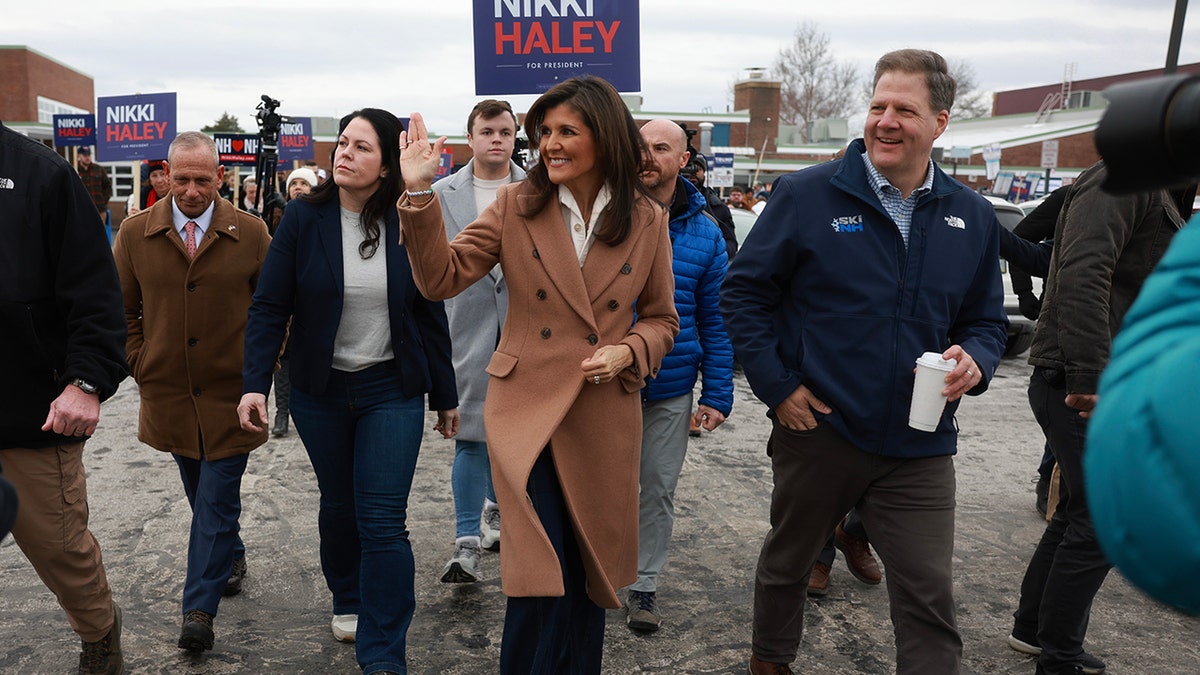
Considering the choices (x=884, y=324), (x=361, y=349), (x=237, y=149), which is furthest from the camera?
(x=237, y=149)

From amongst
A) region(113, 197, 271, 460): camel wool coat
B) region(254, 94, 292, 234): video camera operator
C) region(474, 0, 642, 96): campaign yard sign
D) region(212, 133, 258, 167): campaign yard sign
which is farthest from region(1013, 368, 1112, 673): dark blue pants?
region(212, 133, 258, 167): campaign yard sign

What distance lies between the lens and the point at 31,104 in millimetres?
44094

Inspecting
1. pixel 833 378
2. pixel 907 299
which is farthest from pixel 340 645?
pixel 907 299

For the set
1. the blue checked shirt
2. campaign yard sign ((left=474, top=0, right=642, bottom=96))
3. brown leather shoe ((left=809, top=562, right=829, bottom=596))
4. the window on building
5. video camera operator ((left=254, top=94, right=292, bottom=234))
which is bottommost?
brown leather shoe ((left=809, top=562, right=829, bottom=596))

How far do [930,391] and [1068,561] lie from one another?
1173 millimetres

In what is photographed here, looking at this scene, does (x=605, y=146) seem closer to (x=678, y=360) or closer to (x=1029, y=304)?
(x=678, y=360)

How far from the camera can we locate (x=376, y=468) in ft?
13.2

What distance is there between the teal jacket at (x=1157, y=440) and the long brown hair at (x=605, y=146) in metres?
2.43

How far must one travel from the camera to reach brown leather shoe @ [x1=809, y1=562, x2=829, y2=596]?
5.12 metres

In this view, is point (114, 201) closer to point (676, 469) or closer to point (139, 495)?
point (139, 495)

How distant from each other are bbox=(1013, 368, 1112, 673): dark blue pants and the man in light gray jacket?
2501 millimetres

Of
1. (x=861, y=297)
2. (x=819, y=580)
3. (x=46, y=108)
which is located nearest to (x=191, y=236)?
(x=861, y=297)

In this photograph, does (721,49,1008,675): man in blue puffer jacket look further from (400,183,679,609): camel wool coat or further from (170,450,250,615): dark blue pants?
(170,450,250,615): dark blue pants

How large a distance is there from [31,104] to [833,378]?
158 ft
